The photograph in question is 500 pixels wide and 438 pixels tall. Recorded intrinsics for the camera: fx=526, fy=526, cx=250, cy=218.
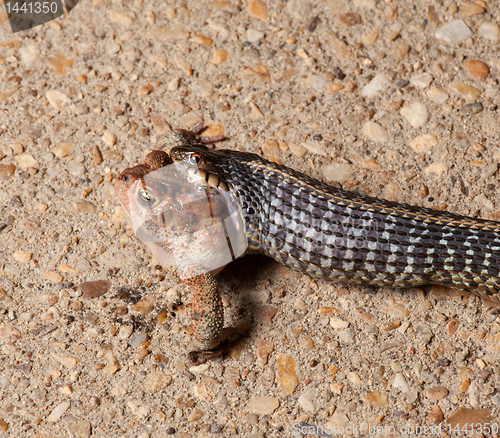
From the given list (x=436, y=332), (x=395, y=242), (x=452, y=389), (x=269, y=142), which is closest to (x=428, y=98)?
(x=269, y=142)

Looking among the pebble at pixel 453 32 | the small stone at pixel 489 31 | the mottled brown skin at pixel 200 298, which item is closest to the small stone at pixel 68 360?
the mottled brown skin at pixel 200 298

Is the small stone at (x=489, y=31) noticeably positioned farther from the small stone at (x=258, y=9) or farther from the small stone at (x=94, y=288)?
the small stone at (x=94, y=288)

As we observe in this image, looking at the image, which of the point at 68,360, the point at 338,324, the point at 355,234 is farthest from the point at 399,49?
the point at 68,360

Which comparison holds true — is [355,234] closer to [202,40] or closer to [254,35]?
[254,35]

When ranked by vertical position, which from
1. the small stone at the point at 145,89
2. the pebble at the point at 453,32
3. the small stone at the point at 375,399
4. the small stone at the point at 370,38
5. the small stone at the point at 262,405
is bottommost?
A: the small stone at the point at 375,399

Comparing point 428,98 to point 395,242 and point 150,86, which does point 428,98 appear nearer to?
point 395,242

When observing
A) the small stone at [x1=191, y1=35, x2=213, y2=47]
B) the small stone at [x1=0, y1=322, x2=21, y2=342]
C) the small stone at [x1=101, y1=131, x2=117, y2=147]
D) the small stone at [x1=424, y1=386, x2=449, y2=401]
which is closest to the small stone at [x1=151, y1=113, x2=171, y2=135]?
the small stone at [x1=101, y1=131, x2=117, y2=147]

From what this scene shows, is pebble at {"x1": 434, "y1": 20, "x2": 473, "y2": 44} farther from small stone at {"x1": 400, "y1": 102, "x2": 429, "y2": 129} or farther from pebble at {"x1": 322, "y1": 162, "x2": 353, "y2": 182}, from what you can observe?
pebble at {"x1": 322, "y1": 162, "x2": 353, "y2": 182}
